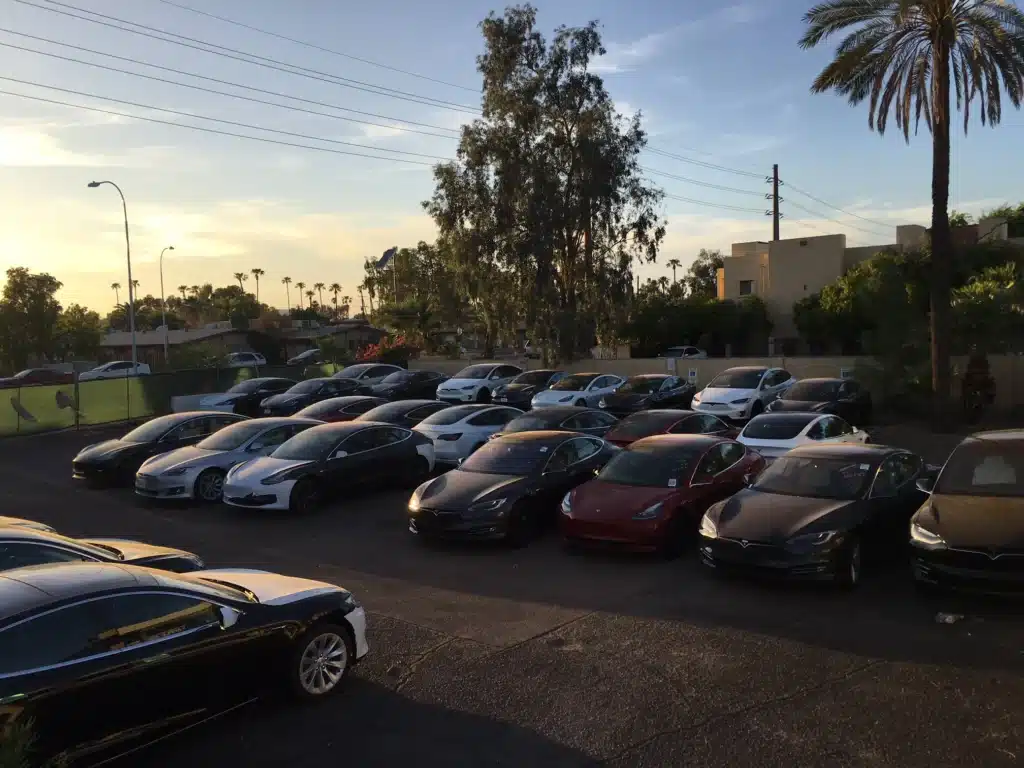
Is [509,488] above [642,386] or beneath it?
beneath

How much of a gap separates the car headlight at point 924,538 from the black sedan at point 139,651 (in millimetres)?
5387

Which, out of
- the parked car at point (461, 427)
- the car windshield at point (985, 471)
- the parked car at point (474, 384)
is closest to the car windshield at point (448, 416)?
the parked car at point (461, 427)

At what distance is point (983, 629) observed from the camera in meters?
7.51

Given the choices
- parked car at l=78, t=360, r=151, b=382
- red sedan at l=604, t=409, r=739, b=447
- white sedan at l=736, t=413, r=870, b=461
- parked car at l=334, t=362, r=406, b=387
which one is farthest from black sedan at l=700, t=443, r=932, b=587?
parked car at l=78, t=360, r=151, b=382

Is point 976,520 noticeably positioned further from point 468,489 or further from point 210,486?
point 210,486

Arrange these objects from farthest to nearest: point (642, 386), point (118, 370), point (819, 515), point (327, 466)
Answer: point (118, 370)
point (642, 386)
point (327, 466)
point (819, 515)

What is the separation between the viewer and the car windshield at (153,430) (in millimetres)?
17688

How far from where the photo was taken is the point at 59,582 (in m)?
5.37

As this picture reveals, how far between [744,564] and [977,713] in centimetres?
297

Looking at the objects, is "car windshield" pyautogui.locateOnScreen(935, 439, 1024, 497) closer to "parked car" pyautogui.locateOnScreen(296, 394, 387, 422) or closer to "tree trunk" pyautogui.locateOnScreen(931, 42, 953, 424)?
"tree trunk" pyautogui.locateOnScreen(931, 42, 953, 424)

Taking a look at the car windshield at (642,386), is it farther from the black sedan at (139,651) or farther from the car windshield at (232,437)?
the black sedan at (139,651)

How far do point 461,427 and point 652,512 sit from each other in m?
7.55

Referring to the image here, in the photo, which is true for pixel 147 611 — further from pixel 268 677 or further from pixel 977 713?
pixel 977 713

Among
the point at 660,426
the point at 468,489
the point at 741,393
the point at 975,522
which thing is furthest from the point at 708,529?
the point at 741,393
